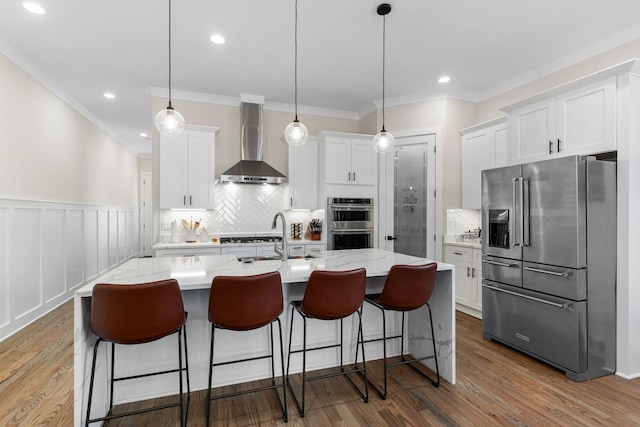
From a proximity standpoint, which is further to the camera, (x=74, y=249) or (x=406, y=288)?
(x=74, y=249)

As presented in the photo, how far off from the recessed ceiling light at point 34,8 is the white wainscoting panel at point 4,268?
6.20 feet

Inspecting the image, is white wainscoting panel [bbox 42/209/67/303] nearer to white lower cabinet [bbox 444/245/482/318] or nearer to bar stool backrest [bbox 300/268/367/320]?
bar stool backrest [bbox 300/268/367/320]

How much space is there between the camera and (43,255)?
13.1ft

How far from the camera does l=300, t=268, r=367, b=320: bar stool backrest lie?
2.10 m

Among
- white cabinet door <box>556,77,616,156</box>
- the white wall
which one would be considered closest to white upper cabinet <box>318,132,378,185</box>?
white cabinet door <box>556,77,616,156</box>

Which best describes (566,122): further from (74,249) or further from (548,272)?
(74,249)

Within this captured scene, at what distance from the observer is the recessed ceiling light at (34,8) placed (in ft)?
8.87

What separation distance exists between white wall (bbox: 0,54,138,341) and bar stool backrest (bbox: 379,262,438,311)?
12.4 feet

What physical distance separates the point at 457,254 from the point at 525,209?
1455 millimetres

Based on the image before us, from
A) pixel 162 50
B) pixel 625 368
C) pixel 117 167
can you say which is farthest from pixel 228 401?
pixel 117 167

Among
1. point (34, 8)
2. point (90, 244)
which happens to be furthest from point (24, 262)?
point (34, 8)

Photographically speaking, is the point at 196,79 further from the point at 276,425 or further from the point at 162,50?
the point at 276,425

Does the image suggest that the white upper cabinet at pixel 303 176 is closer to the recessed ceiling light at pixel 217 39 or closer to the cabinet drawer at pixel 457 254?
the recessed ceiling light at pixel 217 39

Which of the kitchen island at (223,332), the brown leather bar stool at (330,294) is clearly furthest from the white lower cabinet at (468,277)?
the brown leather bar stool at (330,294)
